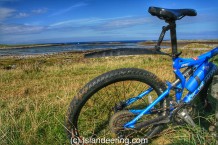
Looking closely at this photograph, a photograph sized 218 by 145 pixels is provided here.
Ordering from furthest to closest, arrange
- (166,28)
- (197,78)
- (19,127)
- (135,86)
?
(135,86) → (19,127) → (197,78) → (166,28)

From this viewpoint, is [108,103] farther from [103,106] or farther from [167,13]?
[167,13]

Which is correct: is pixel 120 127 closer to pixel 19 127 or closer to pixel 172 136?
pixel 172 136

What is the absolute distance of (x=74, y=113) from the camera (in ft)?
11.3

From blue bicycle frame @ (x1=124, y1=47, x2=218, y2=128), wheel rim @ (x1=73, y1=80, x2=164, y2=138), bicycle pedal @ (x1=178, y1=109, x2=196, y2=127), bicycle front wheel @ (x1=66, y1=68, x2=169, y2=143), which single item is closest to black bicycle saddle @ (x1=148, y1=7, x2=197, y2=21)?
blue bicycle frame @ (x1=124, y1=47, x2=218, y2=128)

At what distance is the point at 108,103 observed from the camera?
461 centimetres

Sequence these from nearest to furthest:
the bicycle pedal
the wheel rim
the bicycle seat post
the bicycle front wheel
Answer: the bicycle front wheel
the bicycle seat post
the bicycle pedal
the wheel rim

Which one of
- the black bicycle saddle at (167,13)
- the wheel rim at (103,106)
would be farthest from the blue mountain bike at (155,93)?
the wheel rim at (103,106)

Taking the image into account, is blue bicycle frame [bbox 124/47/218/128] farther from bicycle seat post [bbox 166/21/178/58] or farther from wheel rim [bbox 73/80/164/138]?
wheel rim [bbox 73/80/164/138]

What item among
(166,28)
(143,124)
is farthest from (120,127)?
(166,28)

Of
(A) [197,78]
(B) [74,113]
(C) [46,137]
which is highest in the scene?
(A) [197,78]

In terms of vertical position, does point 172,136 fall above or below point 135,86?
below

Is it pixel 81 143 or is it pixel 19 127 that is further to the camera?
pixel 19 127

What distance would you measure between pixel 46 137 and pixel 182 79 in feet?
6.92

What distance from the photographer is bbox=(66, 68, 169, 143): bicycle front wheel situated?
338 centimetres
